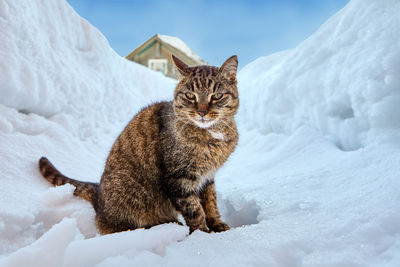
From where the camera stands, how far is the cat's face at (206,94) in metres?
2.09

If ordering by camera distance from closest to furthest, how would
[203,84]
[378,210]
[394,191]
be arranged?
[378,210] → [394,191] → [203,84]

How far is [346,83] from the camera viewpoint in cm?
284

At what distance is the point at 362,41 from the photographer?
280cm

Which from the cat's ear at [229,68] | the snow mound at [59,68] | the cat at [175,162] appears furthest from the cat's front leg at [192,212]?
the snow mound at [59,68]

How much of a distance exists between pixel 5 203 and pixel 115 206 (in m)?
0.71

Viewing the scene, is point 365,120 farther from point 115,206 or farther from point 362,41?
point 115,206

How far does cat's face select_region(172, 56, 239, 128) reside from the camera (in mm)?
2090

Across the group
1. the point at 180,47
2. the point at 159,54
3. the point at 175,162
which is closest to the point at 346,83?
the point at 175,162

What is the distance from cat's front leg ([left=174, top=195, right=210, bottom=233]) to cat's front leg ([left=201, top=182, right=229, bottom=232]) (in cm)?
26

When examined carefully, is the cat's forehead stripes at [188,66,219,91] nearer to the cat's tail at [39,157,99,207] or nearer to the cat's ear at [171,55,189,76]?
the cat's ear at [171,55,189,76]

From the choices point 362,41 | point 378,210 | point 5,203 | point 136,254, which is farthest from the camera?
point 362,41

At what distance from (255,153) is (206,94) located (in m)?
2.33

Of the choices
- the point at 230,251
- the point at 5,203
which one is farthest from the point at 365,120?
the point at 5,203

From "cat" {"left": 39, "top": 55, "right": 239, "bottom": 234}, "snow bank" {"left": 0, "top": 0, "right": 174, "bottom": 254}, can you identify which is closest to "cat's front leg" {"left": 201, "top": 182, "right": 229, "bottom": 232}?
"cat" {"left": 39, "top": 55, "right": 239, "bottom": 234}
